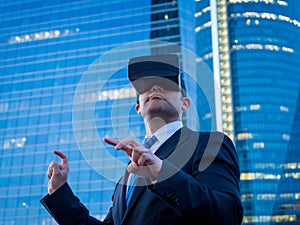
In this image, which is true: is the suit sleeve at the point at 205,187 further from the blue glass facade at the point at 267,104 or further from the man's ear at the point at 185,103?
the blue glass facade at the point at 267,104

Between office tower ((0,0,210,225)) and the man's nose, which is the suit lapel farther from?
office tower ((0,0,210,225))

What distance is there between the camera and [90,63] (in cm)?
5203

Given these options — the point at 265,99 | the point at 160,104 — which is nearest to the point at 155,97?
the point at 160,104

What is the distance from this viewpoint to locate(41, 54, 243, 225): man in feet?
4.23

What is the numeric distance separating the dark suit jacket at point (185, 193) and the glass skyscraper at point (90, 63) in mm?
42833

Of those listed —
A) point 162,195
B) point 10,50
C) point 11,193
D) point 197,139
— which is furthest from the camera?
point 10,50

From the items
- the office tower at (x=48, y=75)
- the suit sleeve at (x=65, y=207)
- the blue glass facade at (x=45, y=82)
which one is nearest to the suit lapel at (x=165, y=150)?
the suit sleeve at (x=65, y=207)

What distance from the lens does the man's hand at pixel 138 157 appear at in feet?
3.96

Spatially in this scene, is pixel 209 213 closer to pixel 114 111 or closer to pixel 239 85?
pixel 114 111

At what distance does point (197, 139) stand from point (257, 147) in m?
65.3

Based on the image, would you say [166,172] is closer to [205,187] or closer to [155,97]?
[205,187]

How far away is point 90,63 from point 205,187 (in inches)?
2033

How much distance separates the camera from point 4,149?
2213 inches

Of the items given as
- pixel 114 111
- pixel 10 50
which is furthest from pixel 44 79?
pixel 114 111
